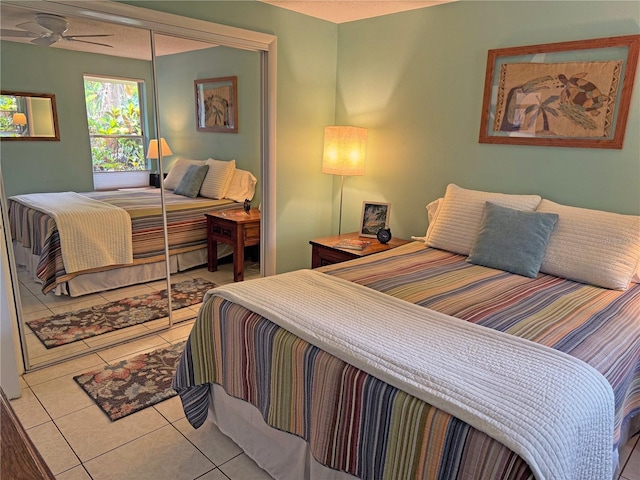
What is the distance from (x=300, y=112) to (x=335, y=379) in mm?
2612

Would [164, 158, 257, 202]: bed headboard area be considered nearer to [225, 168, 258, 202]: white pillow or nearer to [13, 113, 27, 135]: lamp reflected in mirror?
[225, 168, 258, 202]: white pillow

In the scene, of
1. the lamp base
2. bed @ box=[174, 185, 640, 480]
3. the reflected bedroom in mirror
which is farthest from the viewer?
the lamp base

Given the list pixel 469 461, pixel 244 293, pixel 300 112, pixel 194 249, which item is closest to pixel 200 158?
pixel 194 249

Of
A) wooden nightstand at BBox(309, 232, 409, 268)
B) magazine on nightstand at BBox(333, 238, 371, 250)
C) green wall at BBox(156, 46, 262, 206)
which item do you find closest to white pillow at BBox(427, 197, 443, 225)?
wooden nightstand at BBox(309, 232, 409, 268)

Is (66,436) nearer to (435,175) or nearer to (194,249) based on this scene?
(194,249)

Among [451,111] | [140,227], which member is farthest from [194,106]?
[451,111]

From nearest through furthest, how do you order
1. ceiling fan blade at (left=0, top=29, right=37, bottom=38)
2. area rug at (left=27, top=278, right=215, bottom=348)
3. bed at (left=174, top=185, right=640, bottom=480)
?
bed at (left=174, top=185, right=640, bottom=480), ceiling fan blade at (left=0, top=29, right=37, bottom=38), area rug at (left=27, top=278, right=215, bottom=348)

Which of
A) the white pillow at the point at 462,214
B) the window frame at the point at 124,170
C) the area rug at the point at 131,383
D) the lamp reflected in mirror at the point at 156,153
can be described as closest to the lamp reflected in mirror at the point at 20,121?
the window frame at the point at 124,170

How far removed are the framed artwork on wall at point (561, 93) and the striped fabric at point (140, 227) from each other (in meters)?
2.03

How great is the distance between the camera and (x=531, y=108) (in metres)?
2.68

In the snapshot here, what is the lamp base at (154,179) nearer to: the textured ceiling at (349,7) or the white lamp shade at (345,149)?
the white lamp shade at (345,149)

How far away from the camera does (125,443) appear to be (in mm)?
1972

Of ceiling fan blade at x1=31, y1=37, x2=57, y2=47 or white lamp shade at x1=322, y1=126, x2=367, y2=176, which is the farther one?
white lamp shade at x1=322, y1=126, x2=367, y2=176

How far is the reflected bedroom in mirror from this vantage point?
2381mm
